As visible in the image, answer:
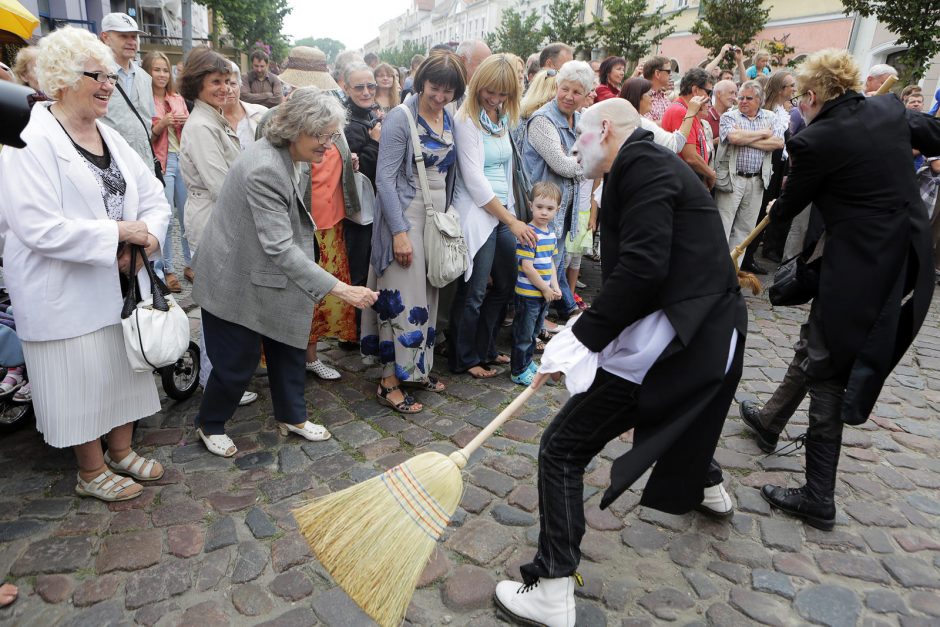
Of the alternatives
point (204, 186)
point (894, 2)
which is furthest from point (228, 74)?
point (894, 2)

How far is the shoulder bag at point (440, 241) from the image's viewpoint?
4.07 metres

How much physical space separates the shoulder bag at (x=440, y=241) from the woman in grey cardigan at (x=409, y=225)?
0.19 feet

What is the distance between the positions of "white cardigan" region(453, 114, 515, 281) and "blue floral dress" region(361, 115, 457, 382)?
7 centimetres

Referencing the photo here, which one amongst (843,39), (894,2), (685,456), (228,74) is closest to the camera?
(685,456)

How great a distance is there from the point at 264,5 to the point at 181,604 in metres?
37.1

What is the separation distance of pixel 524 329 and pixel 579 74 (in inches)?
80.1

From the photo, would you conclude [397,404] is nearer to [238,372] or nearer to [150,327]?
[238,372]

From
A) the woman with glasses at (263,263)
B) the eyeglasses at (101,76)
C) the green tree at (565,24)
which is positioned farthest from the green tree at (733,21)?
the eyeglasses at (101,76)

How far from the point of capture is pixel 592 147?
2428 millimetres

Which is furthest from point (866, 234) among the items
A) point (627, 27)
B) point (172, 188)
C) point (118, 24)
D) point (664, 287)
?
point (627, 27)

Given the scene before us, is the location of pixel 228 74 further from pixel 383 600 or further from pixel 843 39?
pixel 843 39

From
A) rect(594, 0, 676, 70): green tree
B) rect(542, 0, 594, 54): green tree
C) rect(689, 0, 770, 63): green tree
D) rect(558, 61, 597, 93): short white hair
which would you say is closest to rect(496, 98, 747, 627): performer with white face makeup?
rect(558, 61, 597, 93): short white hair

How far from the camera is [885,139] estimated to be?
9.70ft

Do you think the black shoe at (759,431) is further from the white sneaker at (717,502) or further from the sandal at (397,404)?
the sandal at (397,404)
